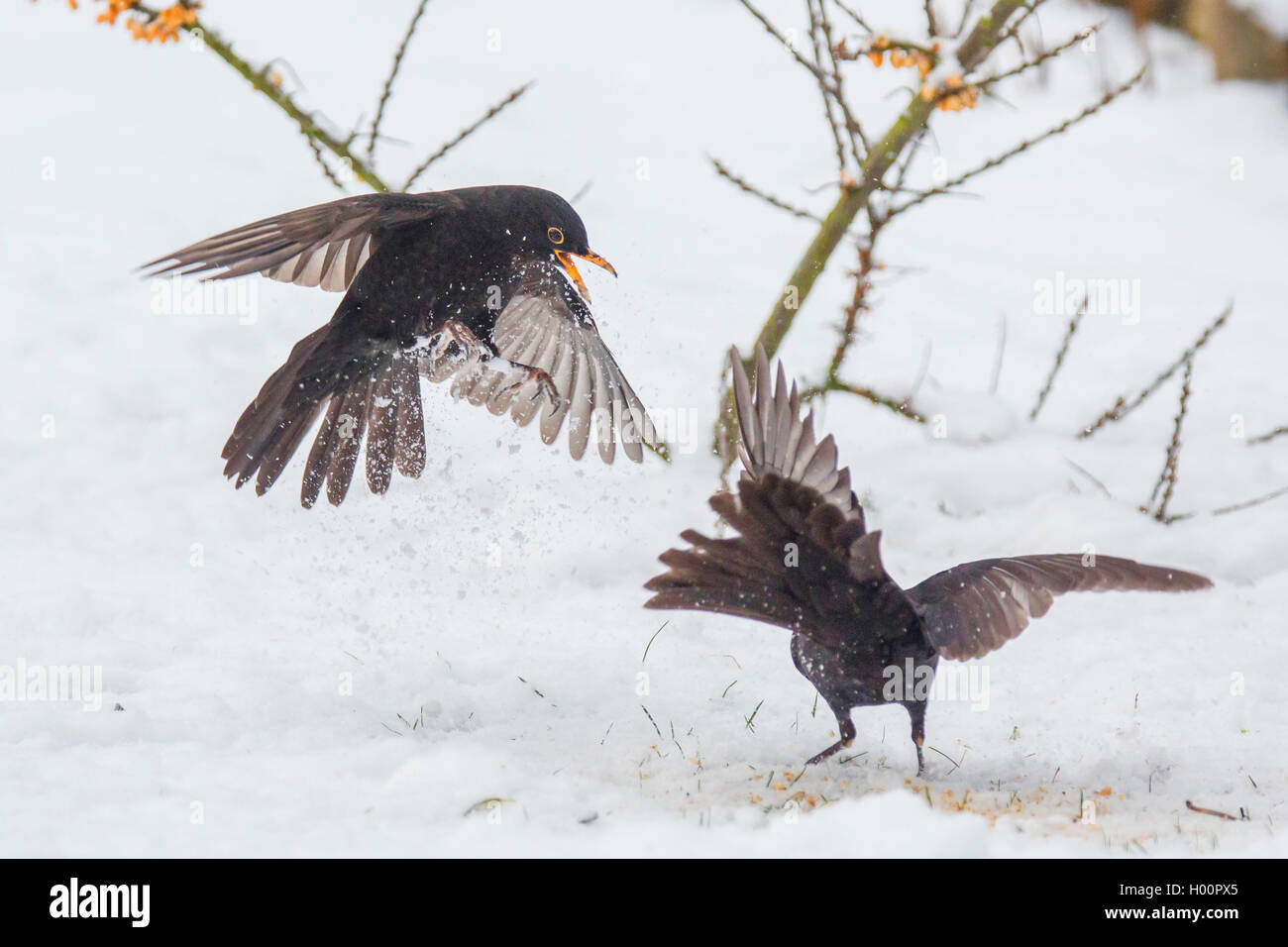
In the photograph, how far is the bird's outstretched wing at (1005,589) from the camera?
10.6ft

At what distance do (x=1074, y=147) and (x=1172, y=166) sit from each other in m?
0.76

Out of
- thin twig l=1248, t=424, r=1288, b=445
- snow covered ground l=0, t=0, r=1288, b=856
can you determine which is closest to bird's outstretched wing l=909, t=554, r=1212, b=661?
snow covered ground l=0, t=0, r=1288, b=856

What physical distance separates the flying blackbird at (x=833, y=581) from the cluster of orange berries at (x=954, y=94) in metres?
1.35

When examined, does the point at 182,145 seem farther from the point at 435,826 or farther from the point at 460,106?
the point at 435,826

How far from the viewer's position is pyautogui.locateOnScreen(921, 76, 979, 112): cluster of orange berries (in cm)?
389

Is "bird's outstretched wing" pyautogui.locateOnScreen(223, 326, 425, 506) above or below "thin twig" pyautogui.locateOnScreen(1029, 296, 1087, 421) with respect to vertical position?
below

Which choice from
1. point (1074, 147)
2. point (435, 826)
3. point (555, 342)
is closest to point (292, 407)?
point (555, 342)

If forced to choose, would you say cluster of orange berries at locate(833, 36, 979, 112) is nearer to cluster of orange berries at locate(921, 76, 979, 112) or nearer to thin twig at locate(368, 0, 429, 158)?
cluster of orange berries at locate(921, 76, 979, 112)

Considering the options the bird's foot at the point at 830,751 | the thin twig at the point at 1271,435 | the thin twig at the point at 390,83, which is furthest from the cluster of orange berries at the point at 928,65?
the thin twig at the point at 1271,435

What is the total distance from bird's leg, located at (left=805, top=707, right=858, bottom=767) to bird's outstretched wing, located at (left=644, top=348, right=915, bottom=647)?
0.28 metres

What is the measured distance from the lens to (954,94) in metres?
3.99

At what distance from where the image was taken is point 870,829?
2.57m

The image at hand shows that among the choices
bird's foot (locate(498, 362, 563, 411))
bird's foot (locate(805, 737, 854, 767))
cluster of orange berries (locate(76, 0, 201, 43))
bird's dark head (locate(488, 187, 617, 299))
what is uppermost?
cluster of orange berries (locate(76, 0, 201, 43))

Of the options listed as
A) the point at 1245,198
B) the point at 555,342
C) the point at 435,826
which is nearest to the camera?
the point at 435,826
